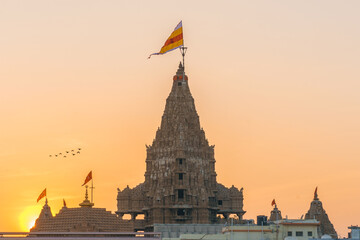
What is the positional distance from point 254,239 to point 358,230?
1845 cm

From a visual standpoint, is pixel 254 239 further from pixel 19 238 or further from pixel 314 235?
pixel 19 238

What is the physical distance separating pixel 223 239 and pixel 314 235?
55.2 feet

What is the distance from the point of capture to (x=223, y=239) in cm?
17538

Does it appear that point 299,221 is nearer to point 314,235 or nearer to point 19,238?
point 314,235

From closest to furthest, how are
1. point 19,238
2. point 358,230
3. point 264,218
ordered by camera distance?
point 358,230, point 264,218, point 19,238

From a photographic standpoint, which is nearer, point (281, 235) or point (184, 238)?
point (281, 235)

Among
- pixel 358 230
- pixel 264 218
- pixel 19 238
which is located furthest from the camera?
Answer: pixel 19 238

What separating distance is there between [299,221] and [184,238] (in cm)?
2324

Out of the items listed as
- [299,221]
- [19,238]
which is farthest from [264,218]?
[19,238]

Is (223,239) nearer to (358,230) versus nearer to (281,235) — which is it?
(281,235)

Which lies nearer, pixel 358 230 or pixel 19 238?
pixel 358 230

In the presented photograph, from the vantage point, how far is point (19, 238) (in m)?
200

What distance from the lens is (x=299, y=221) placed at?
171 metres

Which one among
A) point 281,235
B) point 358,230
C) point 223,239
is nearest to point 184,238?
point 223,239
